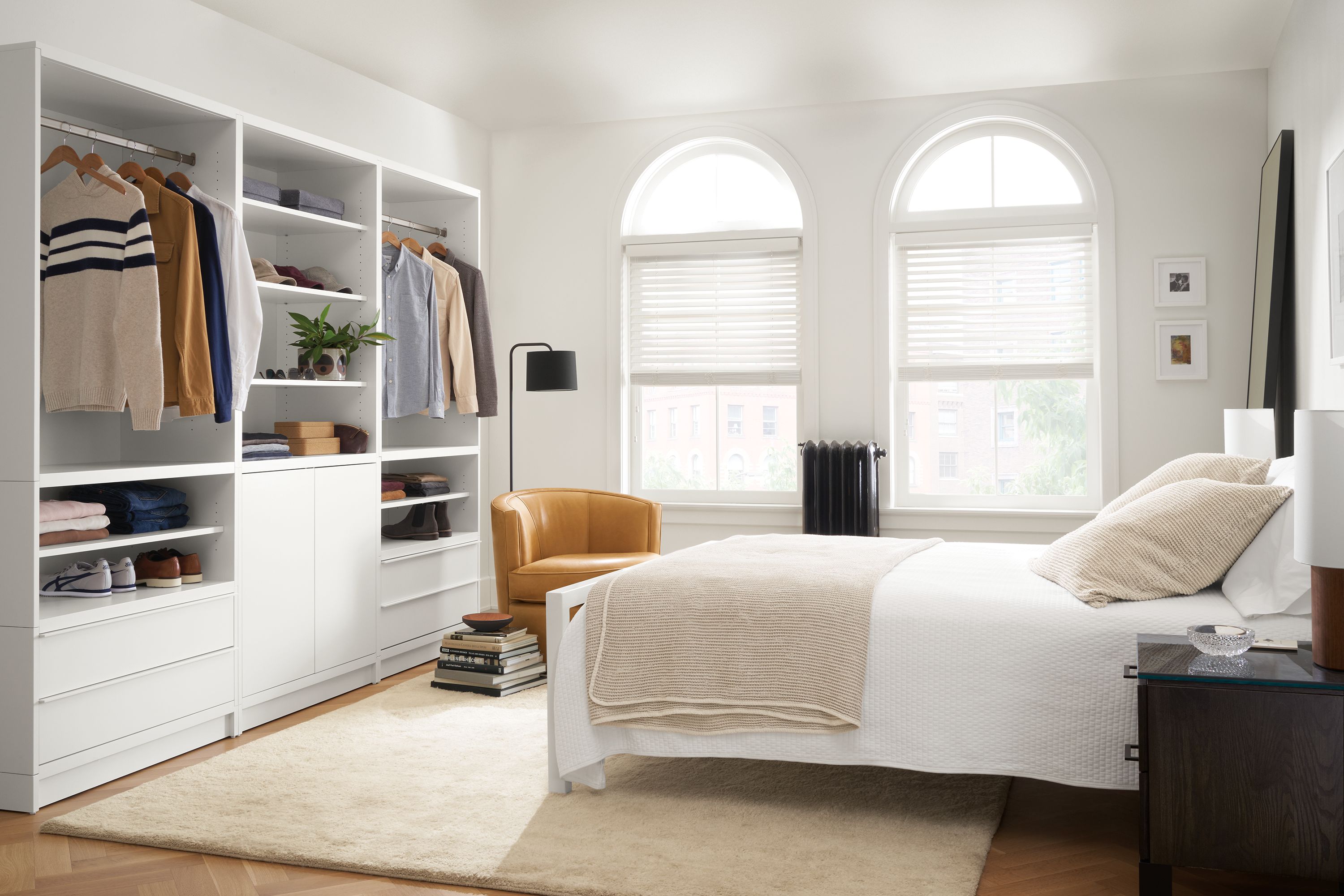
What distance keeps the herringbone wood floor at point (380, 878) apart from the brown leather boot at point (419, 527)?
207cm

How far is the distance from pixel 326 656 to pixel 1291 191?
14.1ft

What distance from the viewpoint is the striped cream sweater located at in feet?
10.5

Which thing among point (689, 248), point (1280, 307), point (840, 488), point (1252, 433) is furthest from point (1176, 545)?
point (689, 248)

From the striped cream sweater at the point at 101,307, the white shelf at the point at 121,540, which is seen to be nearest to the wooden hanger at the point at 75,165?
the striped cream sweater at the point at 101,307

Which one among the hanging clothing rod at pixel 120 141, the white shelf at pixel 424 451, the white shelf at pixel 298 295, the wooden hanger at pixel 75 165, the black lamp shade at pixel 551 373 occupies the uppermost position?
the hanging clothing rod at pixel 120 141

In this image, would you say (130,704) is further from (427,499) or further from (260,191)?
(260,191)

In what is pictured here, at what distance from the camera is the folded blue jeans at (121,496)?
3.38 m

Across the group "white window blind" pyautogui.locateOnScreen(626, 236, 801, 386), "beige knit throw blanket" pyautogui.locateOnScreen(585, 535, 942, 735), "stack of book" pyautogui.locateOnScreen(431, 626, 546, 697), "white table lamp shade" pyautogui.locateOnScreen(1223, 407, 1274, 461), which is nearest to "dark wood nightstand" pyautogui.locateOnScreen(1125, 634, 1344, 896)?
"beige knit throw blanket" pyautogui.locateOnScreen(585, 535, 942, 735)

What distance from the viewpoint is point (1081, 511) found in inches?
208

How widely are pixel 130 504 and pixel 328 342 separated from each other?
3.64ft

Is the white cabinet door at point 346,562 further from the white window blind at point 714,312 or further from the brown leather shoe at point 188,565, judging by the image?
the white window blind at point 714,312

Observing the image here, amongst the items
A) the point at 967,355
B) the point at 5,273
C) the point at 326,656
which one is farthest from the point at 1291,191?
the point at 5,273

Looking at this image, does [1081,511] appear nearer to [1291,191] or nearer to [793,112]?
[1291,191]

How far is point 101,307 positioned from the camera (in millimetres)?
3211
